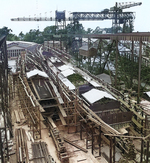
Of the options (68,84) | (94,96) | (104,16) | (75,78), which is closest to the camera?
(94,96)

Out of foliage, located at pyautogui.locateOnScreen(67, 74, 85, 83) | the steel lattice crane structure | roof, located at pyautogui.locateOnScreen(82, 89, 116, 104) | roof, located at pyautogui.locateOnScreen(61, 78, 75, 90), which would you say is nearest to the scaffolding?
roof, located at pyautogui.locateOnScreen(61, 78, 75, 90)

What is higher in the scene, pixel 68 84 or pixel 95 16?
pixel 95 16

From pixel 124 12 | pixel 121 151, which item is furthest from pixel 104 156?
pixel 124 12

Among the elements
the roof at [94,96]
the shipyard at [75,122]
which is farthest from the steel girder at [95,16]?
the roof at [94,96]

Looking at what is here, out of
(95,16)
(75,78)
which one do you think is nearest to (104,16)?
(95,16)

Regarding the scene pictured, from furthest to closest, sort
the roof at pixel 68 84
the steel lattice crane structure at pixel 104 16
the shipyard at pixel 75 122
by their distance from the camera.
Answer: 1. the steel lattice crane structure at pixel 104 16
2. the roof at pixel 68 84
3. the shipyard at pixel 75 122

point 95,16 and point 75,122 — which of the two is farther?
point 95,16

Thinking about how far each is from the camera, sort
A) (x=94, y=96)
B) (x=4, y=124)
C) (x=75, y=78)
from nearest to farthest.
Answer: (x=4, y=124) < (x=94, y=96) < (x=75, y=78)

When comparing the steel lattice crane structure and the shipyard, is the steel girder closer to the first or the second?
the steel lattice crane structure

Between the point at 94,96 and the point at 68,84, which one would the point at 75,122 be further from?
the point at 68,84

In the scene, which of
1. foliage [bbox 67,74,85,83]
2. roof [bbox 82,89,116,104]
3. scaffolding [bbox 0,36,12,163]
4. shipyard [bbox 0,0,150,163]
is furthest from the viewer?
foliage [bbox 67,74,85,83]

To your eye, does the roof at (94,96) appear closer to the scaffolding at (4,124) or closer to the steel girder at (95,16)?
the scaffolding at (4,124)

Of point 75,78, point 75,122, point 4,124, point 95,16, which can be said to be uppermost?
point 95,16

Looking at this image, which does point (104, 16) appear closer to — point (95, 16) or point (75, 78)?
point (95, 16)
